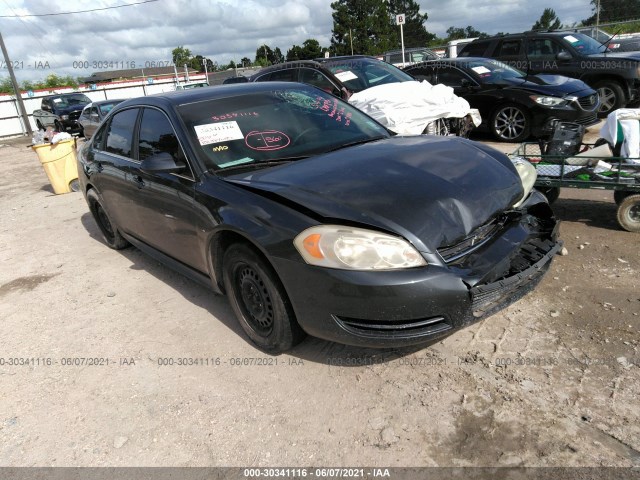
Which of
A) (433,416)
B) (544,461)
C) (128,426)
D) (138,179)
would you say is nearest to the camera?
(544,461)

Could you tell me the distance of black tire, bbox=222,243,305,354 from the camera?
2873 mm

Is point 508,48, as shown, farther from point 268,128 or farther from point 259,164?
point 259,164

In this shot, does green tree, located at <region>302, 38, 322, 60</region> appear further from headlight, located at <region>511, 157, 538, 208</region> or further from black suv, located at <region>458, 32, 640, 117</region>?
headlight, located at <region>511, 157, 538, 208</region>

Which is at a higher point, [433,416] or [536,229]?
[536,229]

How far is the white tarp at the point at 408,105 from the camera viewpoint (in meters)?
7.15

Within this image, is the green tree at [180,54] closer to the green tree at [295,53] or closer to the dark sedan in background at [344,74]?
the green tree at [295,53]

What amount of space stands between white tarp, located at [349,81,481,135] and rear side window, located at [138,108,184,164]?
12.7 ft

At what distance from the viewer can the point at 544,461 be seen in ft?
7.18

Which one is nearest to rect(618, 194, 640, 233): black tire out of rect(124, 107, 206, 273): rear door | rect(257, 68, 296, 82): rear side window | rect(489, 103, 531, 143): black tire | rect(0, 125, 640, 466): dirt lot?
rect(0, 125, 640, 466): dirt lot

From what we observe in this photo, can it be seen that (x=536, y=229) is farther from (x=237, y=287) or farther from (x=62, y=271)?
(x=62, y=271)

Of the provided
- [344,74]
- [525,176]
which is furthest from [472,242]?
[344,74]

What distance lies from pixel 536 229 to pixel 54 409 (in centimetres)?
321

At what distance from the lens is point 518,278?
8.86 ft

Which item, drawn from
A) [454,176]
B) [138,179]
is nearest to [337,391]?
[454,176]
